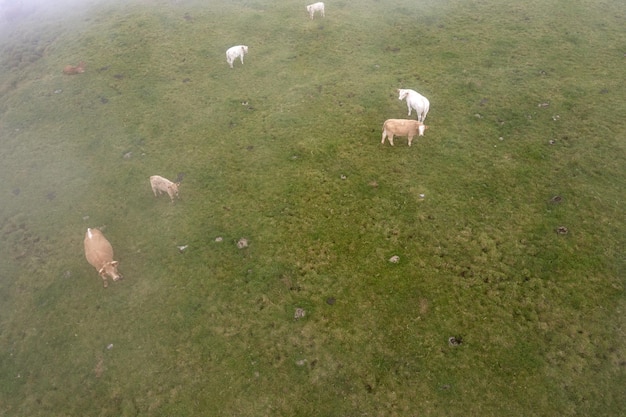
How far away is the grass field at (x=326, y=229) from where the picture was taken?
30.2 feet

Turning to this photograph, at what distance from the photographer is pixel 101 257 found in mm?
11203

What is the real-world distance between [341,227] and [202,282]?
4.89 meters

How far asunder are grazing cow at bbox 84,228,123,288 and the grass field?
1.57 ft

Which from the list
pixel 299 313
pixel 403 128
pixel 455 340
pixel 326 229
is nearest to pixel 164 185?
pixel 326 229

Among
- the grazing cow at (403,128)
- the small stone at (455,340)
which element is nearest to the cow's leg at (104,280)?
the small stone at (455,340)

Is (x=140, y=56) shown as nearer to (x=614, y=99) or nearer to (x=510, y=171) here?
(x=510, y=171)

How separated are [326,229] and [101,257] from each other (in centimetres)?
717

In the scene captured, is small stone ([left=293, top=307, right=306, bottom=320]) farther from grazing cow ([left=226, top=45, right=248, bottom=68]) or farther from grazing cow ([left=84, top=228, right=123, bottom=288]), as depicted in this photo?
grazing cow ([left=226, top=45, right=248, bottom=68])

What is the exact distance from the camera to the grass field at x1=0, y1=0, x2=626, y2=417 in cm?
920

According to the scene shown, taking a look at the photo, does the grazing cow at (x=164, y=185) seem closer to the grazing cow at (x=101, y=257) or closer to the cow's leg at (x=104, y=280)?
the grazing cow at (x=101, y=257)

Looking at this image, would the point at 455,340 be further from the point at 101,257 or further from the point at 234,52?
the point at 234,52

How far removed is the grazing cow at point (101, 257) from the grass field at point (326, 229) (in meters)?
0.48

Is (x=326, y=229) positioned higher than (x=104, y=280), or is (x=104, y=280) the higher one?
(x=326, y=229)

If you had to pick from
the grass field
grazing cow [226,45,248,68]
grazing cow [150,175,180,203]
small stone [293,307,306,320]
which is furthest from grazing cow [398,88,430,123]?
grazing cow [150,175,180,203]
